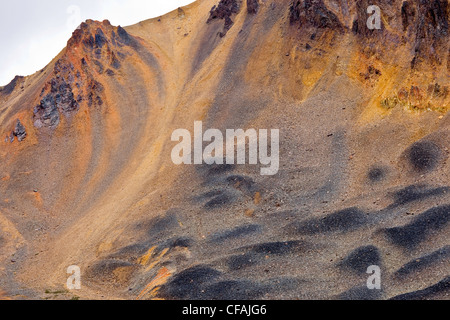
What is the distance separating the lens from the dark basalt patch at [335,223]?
33.0 meters

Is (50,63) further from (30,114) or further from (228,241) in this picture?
(228,241)

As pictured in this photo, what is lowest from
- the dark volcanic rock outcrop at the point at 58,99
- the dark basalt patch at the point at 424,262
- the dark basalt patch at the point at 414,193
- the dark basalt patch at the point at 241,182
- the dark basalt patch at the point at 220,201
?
the dark basalt patch at the point at 424,262

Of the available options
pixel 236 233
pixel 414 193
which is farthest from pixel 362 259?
pixel 236 233

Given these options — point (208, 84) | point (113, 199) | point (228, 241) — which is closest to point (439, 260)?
point (228, 241)

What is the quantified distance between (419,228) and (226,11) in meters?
55.3

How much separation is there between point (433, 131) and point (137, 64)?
159ft

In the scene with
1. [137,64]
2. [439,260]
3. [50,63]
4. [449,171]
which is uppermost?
[50,63]

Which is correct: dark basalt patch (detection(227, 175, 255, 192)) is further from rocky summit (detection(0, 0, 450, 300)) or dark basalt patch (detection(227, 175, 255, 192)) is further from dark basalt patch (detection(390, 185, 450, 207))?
dark basalt patch (detection(390, 185, 450, 207))

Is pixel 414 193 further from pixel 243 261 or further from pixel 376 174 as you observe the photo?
pixel 243 261

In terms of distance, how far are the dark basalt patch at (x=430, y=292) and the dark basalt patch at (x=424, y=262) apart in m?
2.31

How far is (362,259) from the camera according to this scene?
29.1m

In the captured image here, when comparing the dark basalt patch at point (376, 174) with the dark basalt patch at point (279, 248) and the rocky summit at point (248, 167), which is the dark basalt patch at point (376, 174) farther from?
the dark basalt patch at point (279, 248)

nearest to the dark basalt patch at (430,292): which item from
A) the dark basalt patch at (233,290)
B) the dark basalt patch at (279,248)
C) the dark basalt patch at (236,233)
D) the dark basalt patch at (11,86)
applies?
the dark basalt patch at (233,290)
